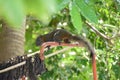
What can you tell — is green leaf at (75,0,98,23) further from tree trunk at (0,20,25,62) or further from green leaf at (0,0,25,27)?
tree trunk at (0,20,25,62)

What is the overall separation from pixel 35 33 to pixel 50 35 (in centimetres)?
81

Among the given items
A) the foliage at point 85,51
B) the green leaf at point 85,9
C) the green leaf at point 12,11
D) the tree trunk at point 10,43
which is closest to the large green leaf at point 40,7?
the green leaf at point 12,11

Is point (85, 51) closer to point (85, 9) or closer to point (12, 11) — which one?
point (85, 9)

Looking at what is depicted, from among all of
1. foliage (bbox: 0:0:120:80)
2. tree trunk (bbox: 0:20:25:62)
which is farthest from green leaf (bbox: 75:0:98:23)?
foliage (bbox: 0:0:120:80)

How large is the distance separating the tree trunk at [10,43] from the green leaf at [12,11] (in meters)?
1.04

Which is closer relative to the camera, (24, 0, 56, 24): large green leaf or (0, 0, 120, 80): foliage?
(24, 0, 56, 24): large green leaf

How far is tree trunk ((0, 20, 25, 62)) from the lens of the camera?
1.19 m

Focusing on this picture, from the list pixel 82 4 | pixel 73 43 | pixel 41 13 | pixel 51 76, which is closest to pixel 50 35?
pixel 73 43

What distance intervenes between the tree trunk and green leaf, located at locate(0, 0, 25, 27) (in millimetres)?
1036

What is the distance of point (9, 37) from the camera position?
48.0 inches

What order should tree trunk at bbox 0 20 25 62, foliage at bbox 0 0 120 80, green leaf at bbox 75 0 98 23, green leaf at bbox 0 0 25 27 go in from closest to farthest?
green leaf at bbox 0 0 25 27, green leaf at bbox 75 0 98 23, tree trunk at bbox 0 20 25 62, foliage at bbox 0 0 120 80

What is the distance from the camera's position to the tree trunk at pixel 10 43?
3.89 feet

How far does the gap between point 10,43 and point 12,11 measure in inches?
42.3

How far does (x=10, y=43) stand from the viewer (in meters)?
1.21
